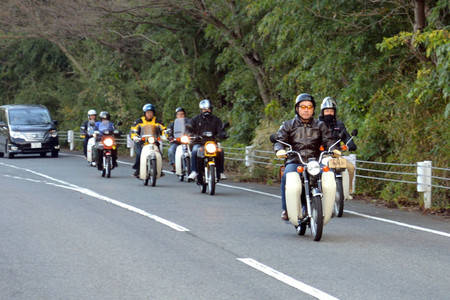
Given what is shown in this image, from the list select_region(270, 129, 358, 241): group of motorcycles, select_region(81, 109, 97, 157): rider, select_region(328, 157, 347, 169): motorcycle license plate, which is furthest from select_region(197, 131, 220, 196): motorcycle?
select_region(81, 109, 97, 157): rider

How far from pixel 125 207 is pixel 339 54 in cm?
759

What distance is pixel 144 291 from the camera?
289 inches

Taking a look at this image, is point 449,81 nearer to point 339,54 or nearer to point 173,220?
point 173,220

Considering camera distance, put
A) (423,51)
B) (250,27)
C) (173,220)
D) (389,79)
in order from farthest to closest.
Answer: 1. (250,27)
2. (389,79)
3. (423,51)
4. (173,220)

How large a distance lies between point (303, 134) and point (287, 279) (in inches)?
125

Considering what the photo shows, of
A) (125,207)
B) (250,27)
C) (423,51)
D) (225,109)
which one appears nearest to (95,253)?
(125,207)

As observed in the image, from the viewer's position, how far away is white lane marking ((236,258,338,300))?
283 inches

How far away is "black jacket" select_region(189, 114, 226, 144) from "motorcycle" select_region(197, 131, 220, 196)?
5.8 inches

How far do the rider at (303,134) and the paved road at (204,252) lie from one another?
3.39 ft

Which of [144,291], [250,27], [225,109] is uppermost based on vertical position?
[250,27]

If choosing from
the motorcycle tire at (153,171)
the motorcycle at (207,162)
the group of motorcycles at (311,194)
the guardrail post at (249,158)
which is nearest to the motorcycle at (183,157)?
the motorcycle tire at (153,171)

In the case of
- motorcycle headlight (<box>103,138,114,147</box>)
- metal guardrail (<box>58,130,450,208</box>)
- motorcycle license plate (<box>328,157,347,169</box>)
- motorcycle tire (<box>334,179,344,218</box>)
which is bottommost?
motorcycle tire (<box>334,179,344,218</box>)

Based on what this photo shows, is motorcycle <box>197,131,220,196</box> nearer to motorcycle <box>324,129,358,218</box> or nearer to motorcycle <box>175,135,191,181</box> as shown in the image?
motorcycle <box>175,135,191,181</box>

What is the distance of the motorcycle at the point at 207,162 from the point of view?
17.1 metres
